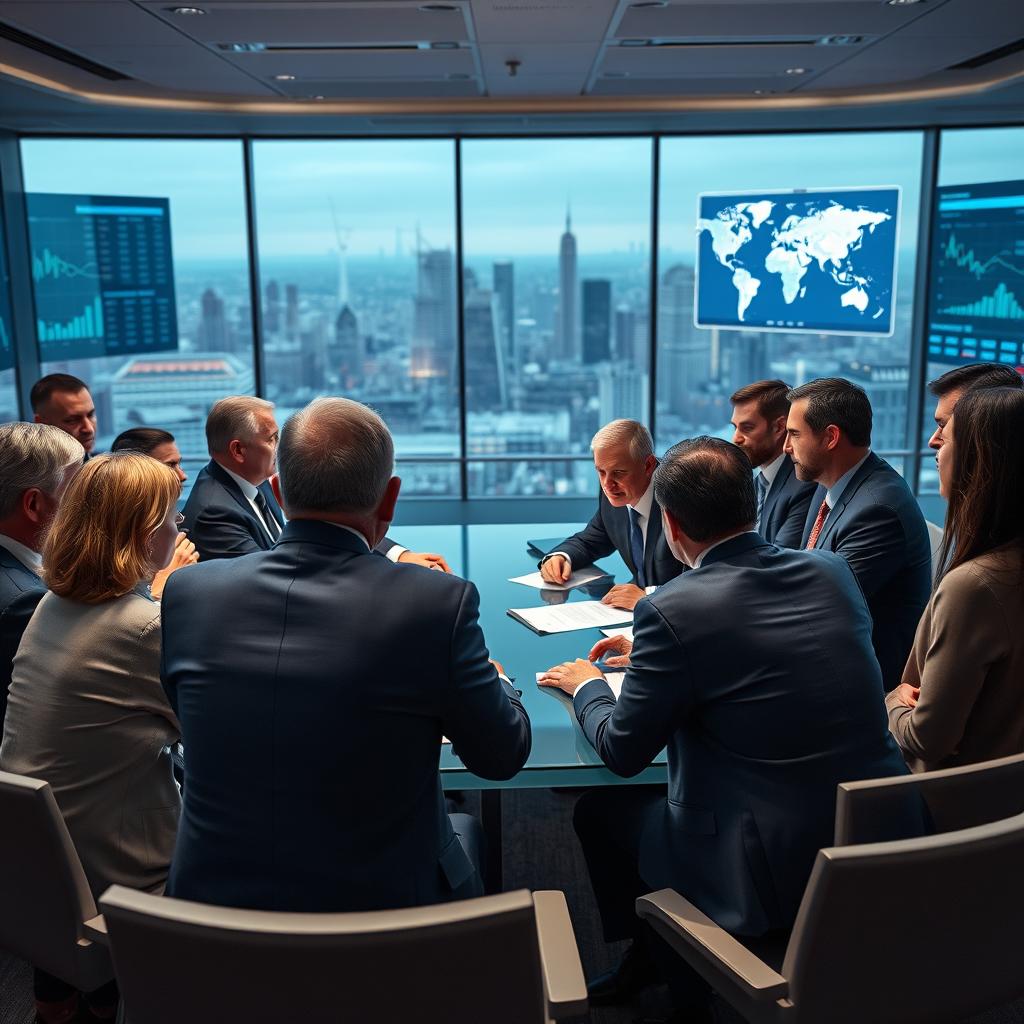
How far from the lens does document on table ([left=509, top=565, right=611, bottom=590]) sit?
3.42 metres

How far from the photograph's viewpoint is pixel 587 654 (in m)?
2.73

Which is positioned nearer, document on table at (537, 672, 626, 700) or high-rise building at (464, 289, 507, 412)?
document on table at (537, 672, 626, 700)

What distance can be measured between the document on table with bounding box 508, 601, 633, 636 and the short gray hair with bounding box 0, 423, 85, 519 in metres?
1.36

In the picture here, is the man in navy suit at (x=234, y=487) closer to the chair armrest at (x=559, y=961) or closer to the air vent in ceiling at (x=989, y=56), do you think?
the chair armrest at (x=559, y=961)

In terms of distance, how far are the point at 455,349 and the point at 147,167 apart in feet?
8.46

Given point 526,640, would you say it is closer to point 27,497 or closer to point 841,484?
point 841,484

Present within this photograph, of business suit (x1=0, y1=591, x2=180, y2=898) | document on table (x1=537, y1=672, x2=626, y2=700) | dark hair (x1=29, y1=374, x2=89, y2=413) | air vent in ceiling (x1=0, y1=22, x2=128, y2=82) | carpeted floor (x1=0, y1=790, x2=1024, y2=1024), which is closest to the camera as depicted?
business suit (x1=0, y1=591, x2=180, y2=898)

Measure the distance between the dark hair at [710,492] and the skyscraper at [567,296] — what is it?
5.43 m

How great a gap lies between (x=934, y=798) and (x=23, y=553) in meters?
2.04

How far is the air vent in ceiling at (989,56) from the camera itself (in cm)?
469

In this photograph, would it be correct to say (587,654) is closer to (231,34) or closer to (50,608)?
(50,608)

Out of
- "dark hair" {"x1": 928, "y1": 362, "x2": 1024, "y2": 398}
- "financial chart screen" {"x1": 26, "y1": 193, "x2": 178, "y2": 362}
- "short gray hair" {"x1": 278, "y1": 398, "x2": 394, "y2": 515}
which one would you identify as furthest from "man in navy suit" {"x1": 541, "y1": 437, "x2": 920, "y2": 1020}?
"financial chart screen" {"x1": 26, "y1": 193, "x2": 178, "y2": 362}

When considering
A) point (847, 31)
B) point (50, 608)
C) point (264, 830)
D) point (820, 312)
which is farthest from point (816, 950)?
point (820, 312)

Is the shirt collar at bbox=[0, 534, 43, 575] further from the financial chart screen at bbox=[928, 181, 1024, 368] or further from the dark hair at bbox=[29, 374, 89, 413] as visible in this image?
the financial chart screen at bbox=[928, 181, 1024, 368]
